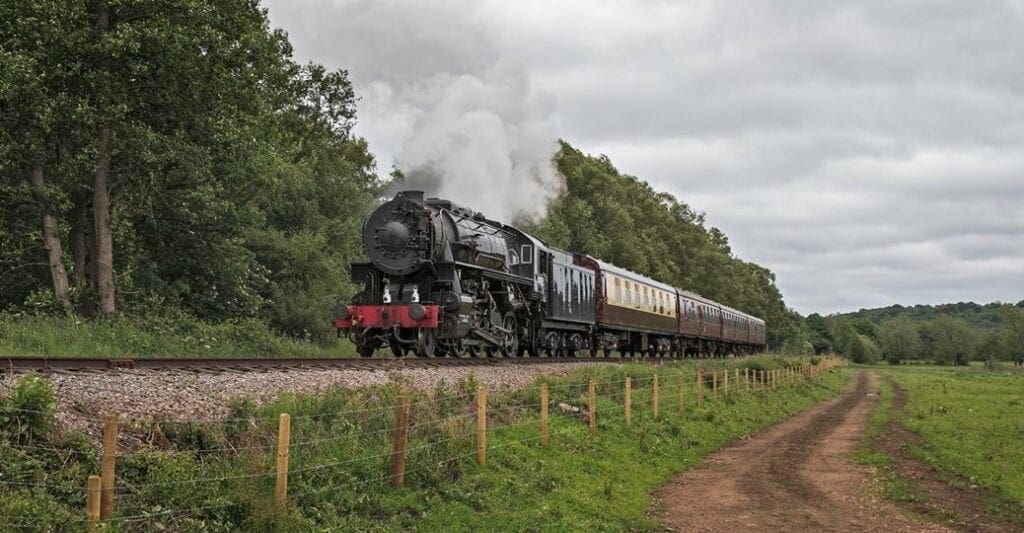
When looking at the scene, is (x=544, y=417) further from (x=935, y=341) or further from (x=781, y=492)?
(x=935, y=341)

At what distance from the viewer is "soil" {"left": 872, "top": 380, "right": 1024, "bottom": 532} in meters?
11.6

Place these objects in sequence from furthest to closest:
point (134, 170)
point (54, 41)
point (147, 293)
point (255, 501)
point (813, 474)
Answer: point (147, 293) → point (134, 170) → point (54, 41) → point (813, 474) → point (255, 501)

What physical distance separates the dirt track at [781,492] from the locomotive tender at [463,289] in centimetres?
735

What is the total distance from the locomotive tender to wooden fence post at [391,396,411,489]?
10.4 m

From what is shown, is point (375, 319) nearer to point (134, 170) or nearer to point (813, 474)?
point (134, 170)

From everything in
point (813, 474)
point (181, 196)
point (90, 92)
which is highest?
point (90, 92)

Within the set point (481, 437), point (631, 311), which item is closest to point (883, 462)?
point (481, 437)

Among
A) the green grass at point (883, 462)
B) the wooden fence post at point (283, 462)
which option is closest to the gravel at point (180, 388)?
the wooden fence post at point (283, 462)

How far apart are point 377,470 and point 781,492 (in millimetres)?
7077

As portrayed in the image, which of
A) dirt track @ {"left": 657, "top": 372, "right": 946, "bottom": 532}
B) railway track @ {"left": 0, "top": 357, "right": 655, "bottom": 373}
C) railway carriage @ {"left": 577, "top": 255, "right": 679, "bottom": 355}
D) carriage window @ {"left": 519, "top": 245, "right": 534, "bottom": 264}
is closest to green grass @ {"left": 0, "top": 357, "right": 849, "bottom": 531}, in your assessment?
dirt track @ {"left": 657, "top": 372, "right": 946, "bottom": 532}

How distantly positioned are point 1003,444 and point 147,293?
22274mm

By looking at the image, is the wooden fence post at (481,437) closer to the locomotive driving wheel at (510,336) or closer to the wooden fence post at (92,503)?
the wooden fence post at (92,503)

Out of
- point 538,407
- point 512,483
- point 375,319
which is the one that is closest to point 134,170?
point 375,319

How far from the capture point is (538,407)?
1539 cm
